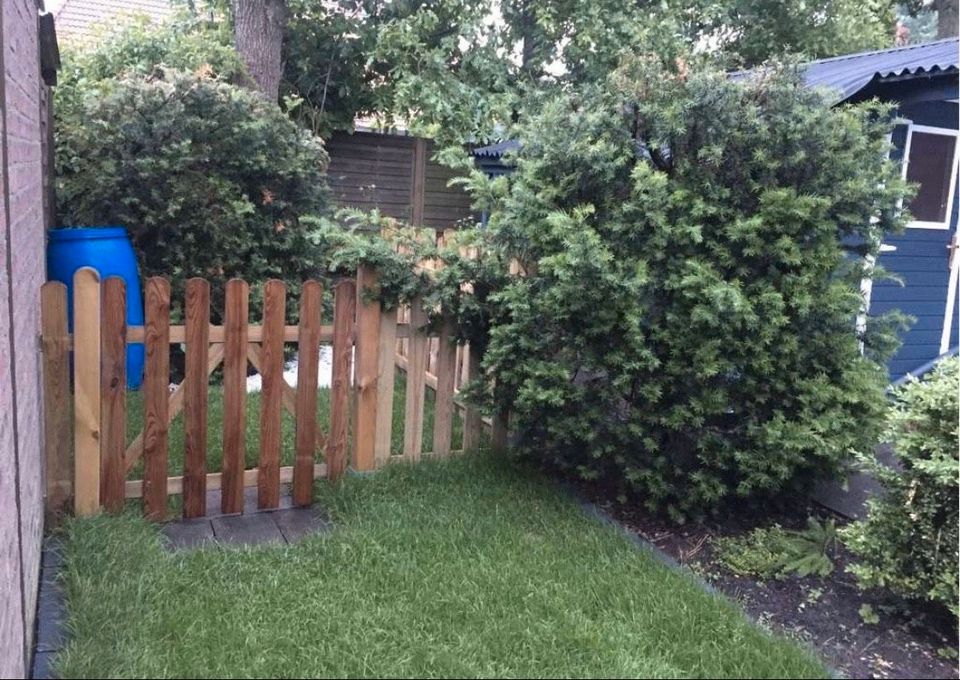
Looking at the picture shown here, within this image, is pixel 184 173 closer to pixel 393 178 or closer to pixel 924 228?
pixel 924 228

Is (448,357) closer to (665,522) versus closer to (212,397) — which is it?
(665,522)

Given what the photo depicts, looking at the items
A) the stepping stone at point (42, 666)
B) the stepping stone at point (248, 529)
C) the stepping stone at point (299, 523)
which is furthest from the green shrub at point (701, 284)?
the stepping stone at point (42, 666)

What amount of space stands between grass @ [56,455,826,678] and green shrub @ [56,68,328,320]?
10.8 ft

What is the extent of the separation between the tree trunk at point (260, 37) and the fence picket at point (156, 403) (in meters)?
6.22

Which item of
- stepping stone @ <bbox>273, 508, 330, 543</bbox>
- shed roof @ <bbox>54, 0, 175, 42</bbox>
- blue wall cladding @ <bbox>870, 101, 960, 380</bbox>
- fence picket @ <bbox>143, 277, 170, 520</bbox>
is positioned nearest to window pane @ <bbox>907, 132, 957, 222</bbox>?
blue wall cladding @ <bbox>870, 101, 960, 380</bbox>

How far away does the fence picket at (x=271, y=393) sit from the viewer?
13.8ft

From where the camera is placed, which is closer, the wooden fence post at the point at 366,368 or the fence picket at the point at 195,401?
the fence picket at the point at 195,401

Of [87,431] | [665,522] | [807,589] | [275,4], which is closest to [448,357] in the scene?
[665,522]

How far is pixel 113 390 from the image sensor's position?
397 centimetres

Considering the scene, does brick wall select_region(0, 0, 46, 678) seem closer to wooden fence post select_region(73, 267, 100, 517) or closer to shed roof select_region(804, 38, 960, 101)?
wooden fence post select_region(73, 267, 100, 517)

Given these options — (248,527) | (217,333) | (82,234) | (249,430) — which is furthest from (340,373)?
(82,234)

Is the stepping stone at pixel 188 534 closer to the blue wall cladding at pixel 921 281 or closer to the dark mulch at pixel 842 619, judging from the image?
the dark mulch at pixel 842 619

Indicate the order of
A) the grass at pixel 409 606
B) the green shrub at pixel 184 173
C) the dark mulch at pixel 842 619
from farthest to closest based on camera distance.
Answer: the green shrub at pixel 184 173
the dark mulch at pixel 842 619
the grass at pixel 409 606

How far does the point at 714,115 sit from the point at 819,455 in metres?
1.61
